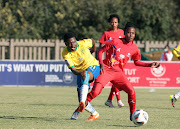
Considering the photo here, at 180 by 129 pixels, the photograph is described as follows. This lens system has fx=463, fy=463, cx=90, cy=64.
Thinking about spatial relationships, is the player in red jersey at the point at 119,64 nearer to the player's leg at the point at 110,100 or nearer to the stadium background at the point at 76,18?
the player's leg at the point at 110,100

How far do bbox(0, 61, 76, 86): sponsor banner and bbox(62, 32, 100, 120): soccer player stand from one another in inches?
451

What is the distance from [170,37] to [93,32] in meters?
7.89

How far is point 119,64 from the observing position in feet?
30.3

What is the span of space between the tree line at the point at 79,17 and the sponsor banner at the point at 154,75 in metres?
11.1

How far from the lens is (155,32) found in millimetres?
33188

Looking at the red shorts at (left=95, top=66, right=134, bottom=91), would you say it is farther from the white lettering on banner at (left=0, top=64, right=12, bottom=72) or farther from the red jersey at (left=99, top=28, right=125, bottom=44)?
the white lettering on banner at (left=0, top=64, right=12, bottom=72)

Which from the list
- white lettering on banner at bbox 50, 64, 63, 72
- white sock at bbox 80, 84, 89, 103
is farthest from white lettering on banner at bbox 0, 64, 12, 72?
white sock at bbox 80, 84, 89, 103

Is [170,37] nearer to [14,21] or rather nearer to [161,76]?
[14,21]

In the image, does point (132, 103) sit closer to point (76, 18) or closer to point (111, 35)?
point (111, 35)

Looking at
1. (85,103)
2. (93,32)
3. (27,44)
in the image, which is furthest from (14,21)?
(85,103)

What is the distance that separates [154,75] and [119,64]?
1145cm

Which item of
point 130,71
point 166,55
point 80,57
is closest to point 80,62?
point 80,57

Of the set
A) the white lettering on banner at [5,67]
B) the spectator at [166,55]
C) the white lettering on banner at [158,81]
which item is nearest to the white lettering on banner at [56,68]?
the white lettering on banner at [5,67]

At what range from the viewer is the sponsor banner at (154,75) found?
2044 centimetres
